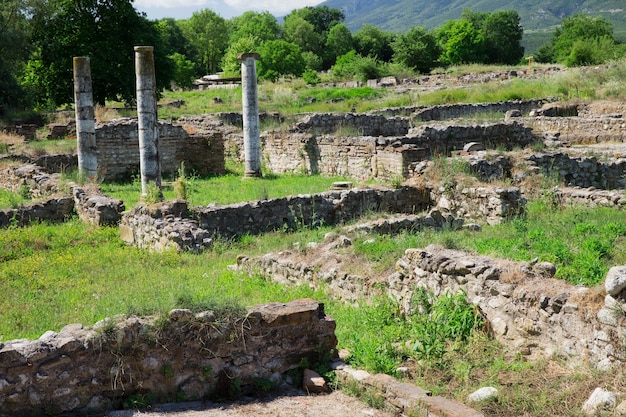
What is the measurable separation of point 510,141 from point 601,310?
16407 millimetres

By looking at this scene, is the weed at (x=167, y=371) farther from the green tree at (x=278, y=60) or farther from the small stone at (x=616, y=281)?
the green tree at (x=278, y=60)

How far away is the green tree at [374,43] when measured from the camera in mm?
92875

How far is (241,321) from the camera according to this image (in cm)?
642

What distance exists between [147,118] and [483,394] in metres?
13.3

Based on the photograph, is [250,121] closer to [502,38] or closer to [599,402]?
[599,402]

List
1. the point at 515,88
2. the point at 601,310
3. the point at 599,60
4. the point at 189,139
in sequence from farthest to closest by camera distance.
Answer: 1. the point at 599,60
2. the point at 515,88
3. the point at 189,139
4. the point at 601,310

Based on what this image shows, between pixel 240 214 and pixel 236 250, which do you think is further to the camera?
pixel 240 214

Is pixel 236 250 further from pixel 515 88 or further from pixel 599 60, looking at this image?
pixel 599 60

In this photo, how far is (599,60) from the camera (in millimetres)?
44906

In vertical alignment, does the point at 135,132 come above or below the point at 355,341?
above

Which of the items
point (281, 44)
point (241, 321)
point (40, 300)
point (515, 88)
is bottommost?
point (40, 300)

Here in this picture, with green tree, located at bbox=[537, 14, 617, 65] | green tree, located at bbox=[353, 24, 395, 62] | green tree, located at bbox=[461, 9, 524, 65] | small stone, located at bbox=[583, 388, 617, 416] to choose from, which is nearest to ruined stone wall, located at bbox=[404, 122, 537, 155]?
small stone, located at bbox=[583, 388, 617, 416]

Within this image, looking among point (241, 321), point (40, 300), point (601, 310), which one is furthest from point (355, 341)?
point (40, 300)

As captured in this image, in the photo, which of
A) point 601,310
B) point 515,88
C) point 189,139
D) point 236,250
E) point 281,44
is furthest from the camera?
point 281,44
